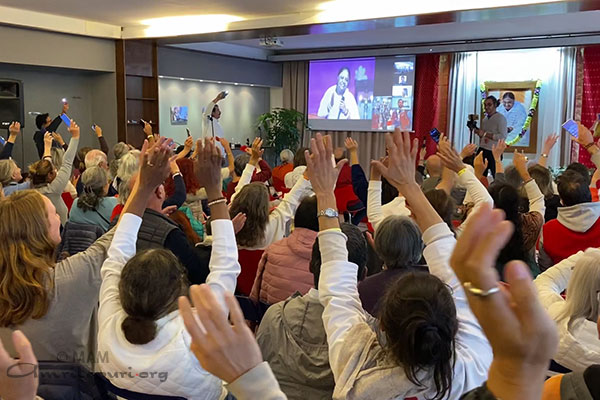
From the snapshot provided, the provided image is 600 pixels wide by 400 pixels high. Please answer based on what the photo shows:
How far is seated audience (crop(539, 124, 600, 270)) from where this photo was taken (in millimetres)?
3107

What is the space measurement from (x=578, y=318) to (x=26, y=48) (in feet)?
26.8

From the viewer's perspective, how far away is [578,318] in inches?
73.0

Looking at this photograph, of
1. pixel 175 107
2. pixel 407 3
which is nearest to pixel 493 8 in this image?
pixel 407 3

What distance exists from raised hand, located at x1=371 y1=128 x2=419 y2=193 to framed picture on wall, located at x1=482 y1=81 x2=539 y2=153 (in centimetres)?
919

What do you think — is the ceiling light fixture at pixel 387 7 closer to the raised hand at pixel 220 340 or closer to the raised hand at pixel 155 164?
the raised hand at pixel 155 164

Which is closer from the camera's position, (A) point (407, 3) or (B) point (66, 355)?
(B) point (66, 355)

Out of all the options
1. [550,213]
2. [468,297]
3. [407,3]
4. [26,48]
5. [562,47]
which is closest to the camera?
[468,297]

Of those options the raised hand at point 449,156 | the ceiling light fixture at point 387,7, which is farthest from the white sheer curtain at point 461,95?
the raised hand at point 449,156

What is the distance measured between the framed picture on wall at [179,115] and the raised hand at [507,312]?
1038 cm

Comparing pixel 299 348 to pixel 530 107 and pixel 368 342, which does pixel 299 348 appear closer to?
pixel 368 342

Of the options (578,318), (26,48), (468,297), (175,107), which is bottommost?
(578,318)

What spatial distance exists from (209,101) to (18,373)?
1090 cm

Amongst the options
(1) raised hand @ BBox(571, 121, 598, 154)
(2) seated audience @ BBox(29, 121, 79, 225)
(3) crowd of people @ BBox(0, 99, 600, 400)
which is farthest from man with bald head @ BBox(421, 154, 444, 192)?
(2) seated audience @ BBox(29, 121, 79, 225)

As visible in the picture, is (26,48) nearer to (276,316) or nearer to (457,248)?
(276,316)
